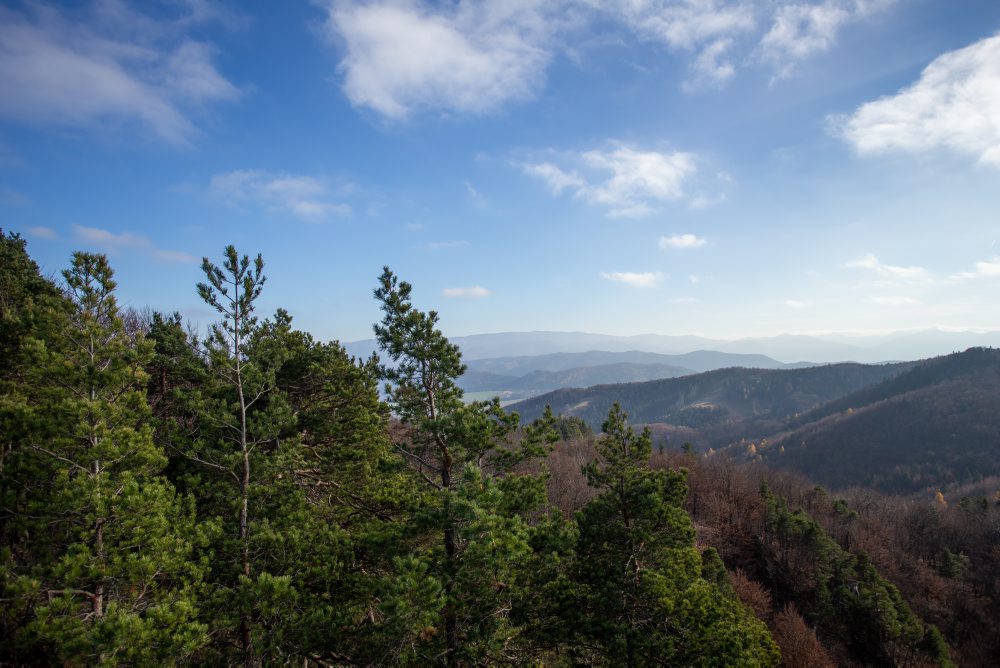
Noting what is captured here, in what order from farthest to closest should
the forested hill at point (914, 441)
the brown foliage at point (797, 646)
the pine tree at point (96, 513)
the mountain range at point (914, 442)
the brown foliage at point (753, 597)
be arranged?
the forested hill at point (914, 441) < the mountain range at point (914, 442) < the brown foliage at point (753, 597) < the brown foliage at point (797, 646) < the pine tree at point (96, 513)

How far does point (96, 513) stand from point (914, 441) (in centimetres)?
20184

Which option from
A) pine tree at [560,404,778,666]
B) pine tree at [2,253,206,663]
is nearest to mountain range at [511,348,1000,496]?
pine tree at [560,404,778,666]

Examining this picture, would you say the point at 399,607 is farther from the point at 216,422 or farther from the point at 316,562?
the point at 216,422

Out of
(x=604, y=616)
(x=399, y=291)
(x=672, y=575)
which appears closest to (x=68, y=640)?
(x=399, y=291)

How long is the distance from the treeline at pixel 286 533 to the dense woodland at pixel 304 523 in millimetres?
49

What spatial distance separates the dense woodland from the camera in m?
7.33

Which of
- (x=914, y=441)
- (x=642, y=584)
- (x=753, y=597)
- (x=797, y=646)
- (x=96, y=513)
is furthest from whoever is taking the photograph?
(x=914, y=441)

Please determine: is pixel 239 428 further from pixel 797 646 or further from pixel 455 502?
pixel 797 646

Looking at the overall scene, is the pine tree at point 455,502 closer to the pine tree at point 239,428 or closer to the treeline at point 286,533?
the treeline at point 286,533

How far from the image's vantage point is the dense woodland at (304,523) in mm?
7332

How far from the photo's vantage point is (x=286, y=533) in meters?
9.49

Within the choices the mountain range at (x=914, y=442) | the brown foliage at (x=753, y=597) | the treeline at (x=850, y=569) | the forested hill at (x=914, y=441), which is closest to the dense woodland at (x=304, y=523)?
the treeline at (x=850, y=569)

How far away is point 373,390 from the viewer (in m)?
18.4

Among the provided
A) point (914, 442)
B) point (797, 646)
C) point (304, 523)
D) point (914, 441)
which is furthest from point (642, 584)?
point (914, 441)
